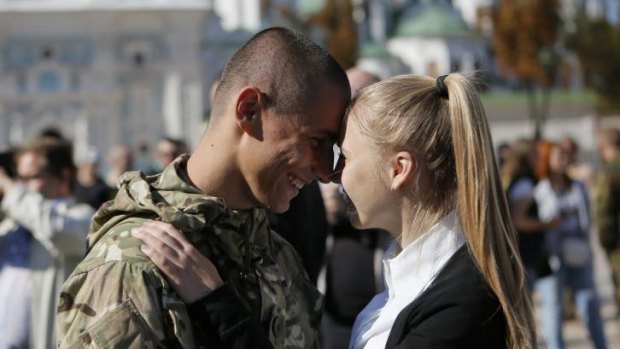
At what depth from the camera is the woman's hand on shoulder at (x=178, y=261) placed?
108 inches

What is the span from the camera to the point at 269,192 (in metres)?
3.02

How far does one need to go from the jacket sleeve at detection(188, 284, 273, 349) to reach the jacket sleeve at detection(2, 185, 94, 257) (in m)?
3.28

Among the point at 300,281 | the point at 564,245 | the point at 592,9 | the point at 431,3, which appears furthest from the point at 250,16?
the point at 300,281

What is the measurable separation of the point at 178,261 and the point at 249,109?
42 centimetres

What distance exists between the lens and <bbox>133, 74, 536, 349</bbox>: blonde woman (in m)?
2.72

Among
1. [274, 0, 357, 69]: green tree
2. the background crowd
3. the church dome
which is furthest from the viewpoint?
the church dome

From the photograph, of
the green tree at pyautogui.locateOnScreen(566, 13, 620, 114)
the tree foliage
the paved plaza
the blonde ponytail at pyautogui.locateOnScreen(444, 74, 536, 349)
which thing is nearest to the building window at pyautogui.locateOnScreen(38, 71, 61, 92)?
the tree foliage

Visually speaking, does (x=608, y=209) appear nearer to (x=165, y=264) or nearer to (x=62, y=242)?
(x=62, y=242)

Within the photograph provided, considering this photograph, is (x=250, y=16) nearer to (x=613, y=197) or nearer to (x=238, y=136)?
(x=613, y=197)

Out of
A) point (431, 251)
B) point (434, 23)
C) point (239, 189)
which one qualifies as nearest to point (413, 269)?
point (431, 251)

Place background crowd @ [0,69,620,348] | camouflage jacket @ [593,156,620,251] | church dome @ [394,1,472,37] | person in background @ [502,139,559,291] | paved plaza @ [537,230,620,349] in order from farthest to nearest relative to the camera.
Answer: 1. church dome @ [394,1,472,37]
2. paved plaza @ [537,230,620,349]
3. person in background @ [502,139,559,291]
4. camouflage jacket @ [593,156,620,251]
5. background crowd @ [0,69,620,348]

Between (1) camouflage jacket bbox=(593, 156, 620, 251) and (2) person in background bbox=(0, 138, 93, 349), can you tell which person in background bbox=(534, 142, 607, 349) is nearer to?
(1) camouflage jacket bbox=(593, 156, 620, 251)

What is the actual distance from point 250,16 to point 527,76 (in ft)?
51.0

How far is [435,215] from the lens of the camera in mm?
2863
